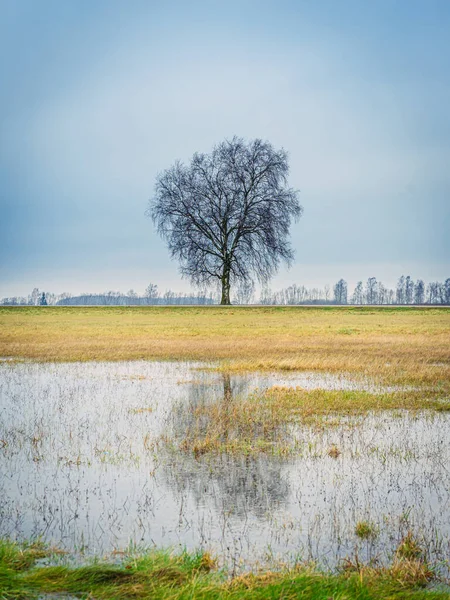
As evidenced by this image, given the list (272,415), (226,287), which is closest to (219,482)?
(272,415)

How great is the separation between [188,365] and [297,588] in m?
17.0

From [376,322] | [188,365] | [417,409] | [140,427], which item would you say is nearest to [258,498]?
[140,427]

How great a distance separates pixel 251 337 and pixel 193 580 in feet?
91.0

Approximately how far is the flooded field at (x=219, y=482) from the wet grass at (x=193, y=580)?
1.27ft

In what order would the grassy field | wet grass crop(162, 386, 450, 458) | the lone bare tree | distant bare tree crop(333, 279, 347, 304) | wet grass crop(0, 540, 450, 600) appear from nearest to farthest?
wet grass crop(0, 540, 450, 600), wet grass crop(162, 386, 450, 458), the grassy field, the lone bare tree, distant bare tree crop(333, 279, 347, 304)

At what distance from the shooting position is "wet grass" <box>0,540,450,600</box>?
192 inches

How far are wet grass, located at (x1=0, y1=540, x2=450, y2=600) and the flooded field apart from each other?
387mm

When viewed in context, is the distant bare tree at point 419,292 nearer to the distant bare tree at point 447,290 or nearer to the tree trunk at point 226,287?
the distant bare tree at point 447,290

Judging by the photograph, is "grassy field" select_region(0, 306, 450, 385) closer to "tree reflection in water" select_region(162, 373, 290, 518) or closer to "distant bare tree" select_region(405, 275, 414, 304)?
"tree reflection in water" select_region(162, 373, 290, 518)

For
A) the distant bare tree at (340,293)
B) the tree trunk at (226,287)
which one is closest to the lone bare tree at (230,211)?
the tree trunk at (226,287)

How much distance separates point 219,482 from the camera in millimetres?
8109

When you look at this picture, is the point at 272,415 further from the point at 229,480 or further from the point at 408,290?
the point at 408,290

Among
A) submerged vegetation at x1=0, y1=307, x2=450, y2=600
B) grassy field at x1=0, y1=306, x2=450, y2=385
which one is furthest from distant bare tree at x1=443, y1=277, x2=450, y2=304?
submerged vegetation at x1=0, y1=307, x2=450, y2=600

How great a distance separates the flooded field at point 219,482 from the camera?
6.31 m
